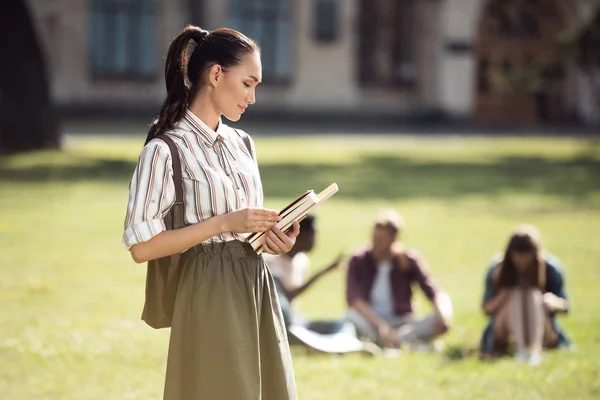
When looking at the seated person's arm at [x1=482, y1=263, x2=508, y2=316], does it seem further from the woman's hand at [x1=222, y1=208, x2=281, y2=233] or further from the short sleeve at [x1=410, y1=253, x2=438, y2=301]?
the woman's hand at [x1=222, y1=208, x2=281, y2=233]

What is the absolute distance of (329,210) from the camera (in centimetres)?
1667

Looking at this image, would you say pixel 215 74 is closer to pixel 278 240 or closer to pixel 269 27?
pixel 278 240

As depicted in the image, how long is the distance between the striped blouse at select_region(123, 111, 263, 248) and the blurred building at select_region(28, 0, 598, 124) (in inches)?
1158

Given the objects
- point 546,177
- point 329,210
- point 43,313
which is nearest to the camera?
point 43,313

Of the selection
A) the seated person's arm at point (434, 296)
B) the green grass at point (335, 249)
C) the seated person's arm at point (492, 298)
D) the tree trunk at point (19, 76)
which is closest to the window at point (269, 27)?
the green grass at point (335, 249)

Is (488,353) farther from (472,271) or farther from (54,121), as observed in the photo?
(54,121)

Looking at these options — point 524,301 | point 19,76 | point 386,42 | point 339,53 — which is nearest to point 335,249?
point 524,301

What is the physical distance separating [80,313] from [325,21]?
1063 inches

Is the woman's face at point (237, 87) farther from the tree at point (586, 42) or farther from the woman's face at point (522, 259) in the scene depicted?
the tree at point (586, 42)

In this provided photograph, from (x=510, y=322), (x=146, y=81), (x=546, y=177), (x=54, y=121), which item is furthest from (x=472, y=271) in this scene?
(x=146, y=81)

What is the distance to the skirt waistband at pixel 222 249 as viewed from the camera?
12.5 feet

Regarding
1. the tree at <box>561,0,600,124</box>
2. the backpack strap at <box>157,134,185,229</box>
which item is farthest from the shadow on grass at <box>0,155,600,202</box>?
the backpack strap at <box>157,134,185,229</box>

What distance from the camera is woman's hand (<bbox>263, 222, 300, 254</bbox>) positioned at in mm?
3756

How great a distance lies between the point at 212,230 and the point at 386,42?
108 ft
